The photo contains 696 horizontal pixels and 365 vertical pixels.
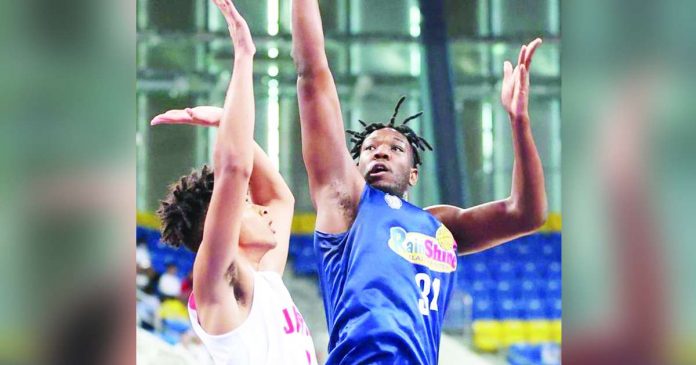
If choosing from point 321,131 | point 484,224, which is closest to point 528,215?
point 484,224

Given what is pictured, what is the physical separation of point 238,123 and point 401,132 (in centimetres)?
44

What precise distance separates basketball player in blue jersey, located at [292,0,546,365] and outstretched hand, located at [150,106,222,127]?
228mm

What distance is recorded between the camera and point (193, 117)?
97.7 inches

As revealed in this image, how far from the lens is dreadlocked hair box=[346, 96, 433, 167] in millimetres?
2512

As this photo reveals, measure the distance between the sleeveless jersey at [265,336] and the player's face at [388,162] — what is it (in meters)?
0.37

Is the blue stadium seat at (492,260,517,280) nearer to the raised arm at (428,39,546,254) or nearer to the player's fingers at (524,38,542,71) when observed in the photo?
the raised arm at (428,39,546,254)

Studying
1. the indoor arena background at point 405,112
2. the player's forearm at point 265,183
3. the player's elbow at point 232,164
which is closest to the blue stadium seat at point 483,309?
the indoor arena background at point 405,112

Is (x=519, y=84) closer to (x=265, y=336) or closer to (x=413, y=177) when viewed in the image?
(x=413, y=177)

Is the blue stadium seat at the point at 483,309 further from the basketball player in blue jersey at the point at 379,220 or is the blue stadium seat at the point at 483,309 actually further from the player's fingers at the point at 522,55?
the player's fingers at the point at 522,55

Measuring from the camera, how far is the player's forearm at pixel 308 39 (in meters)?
2.49

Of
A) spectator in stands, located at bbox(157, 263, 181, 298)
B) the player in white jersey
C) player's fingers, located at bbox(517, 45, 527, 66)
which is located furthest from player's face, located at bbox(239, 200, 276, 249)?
player's fingers, located at bbox(517, 45, 527, 66)
